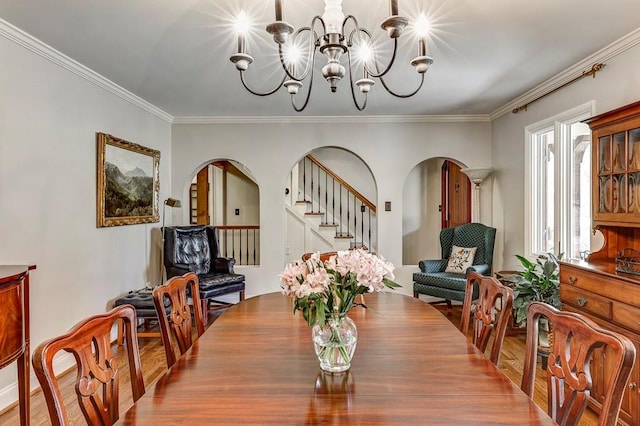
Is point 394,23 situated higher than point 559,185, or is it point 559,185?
point 394,23

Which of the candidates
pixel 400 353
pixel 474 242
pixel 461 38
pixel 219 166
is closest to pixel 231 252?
pixel 219 166

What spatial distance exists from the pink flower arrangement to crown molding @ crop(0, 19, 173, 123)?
105 inches

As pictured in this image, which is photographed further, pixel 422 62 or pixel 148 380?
pixel 148 380

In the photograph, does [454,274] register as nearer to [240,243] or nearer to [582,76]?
[582,76]

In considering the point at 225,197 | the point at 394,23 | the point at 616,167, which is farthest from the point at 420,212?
the point at 394,23

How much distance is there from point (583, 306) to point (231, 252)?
5427 millimetres

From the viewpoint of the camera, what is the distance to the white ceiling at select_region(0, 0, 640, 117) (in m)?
2.36

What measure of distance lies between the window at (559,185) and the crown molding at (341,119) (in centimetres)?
106

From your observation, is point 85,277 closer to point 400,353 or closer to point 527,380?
point 400,353

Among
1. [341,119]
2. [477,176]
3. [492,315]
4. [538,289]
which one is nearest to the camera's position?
[492,315]

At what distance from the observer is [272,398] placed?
1.18 meters

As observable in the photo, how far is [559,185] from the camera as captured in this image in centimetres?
369

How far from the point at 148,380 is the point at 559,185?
152 inches

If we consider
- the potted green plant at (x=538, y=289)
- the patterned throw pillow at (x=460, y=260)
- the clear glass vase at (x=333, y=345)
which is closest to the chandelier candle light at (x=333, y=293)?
the clear glass vase at (x=333, y=345)
